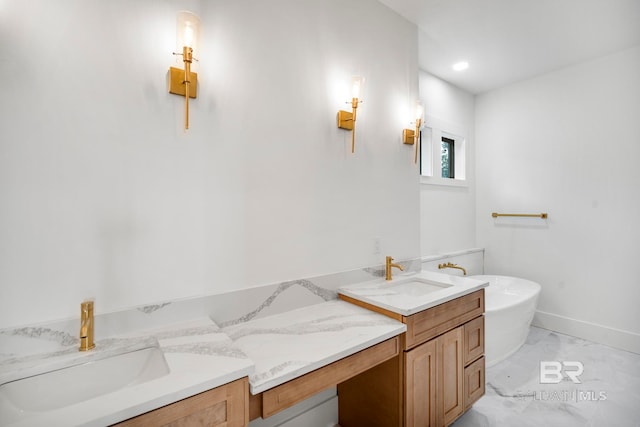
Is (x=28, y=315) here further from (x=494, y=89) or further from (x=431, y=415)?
(x=494, y=89)

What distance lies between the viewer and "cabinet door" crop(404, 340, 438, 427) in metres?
1.48

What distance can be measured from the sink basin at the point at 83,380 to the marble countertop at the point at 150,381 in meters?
0.02

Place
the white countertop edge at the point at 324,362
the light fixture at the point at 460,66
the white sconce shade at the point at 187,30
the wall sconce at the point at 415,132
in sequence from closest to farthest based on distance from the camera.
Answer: the white countertop edge at the point at 324,362 → the white sconce shade at the point at 187,30 → the wall sconce at the point at 415,132 → the light fixture at the point at 460,66

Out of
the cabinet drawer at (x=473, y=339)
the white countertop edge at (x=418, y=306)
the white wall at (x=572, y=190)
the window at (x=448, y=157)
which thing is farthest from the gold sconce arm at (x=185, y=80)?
the white wall at (x=572, y=190)

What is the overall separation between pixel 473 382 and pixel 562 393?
816 mm

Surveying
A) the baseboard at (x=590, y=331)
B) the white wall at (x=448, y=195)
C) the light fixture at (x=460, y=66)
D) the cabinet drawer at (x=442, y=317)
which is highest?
the light fixture at (x=460, y=66)

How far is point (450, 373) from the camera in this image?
1.71 metres

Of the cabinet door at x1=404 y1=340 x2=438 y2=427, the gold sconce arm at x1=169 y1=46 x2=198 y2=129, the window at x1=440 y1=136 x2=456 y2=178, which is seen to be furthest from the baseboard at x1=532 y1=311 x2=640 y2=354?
the gold sconce arm at x1=169 y1=46 x2=198 y2=129

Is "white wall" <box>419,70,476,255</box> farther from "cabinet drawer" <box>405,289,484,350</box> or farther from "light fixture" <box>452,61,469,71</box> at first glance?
"cabinet drawer" <box>405,289,484,350</box>

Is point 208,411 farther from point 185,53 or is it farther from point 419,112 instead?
point 419,112

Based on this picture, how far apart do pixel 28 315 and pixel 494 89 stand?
4382mm

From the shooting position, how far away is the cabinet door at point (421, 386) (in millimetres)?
1477

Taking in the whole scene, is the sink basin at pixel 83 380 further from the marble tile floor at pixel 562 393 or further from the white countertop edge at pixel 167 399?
the marble tile floor at pixel 562 393

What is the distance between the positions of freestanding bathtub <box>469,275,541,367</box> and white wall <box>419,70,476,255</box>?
698 millimetres
